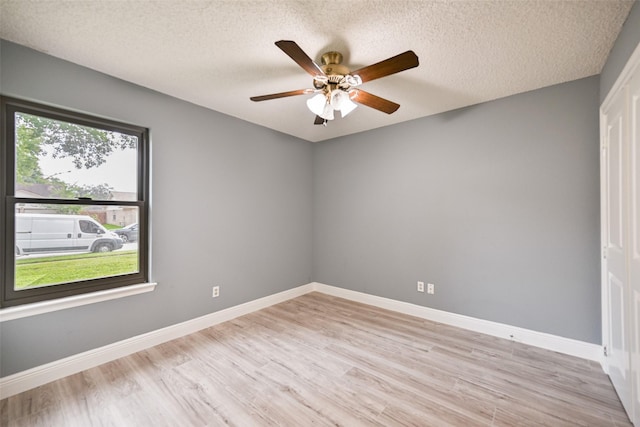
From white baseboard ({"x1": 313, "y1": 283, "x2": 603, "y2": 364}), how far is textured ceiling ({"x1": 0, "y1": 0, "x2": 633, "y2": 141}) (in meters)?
2.42

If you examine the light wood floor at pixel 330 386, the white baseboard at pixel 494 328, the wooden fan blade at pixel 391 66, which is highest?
the wooden fan blade at pixel 391 66

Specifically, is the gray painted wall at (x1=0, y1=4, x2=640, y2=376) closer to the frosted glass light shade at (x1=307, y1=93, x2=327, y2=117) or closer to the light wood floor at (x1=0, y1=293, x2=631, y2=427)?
the light wood floor at (x1=0, y1=293, x2=631, y2=427)

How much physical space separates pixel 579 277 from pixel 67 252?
451cm

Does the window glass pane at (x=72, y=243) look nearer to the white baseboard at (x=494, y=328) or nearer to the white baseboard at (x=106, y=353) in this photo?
the white baseboard at (x=106, y=353)

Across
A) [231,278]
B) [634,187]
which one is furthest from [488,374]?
[231,278]

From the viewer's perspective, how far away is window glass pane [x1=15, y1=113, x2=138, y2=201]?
79.2 inches

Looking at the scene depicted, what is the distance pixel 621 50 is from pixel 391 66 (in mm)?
1562

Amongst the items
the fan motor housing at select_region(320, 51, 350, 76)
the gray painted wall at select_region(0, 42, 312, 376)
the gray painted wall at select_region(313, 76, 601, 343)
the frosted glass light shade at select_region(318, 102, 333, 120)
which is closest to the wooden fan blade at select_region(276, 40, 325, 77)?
the fan motor housing at select_region(320, 51, 350, 76)

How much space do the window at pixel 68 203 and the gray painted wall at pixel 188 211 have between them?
13 centimetres

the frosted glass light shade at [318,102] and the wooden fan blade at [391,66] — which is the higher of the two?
the wooden fan blade at [391,66]

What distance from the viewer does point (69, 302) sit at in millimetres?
2111

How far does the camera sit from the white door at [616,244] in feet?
5.63

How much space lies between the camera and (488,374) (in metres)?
2.13

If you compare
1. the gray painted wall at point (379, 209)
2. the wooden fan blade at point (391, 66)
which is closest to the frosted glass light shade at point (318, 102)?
the wooden fan blade at point (391, 66)
